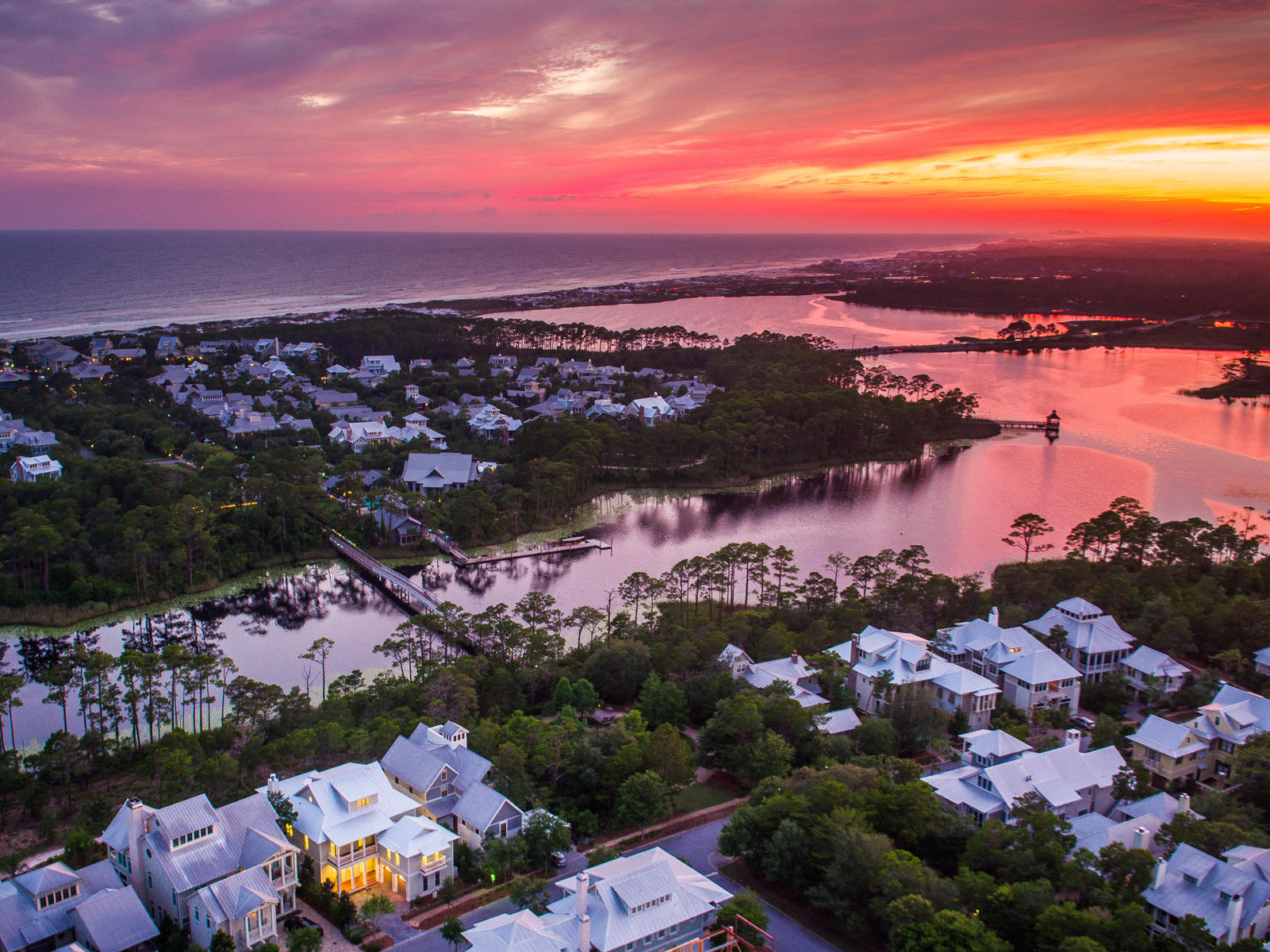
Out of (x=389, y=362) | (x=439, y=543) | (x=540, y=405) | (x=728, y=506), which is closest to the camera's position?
(x=439, y=543)

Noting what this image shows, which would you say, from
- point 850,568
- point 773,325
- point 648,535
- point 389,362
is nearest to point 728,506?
point 648,535

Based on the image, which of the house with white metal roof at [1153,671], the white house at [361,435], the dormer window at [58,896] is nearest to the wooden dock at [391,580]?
the white house at [361,435]

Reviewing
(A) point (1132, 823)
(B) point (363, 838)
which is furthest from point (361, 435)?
(A) point (1132, 823)

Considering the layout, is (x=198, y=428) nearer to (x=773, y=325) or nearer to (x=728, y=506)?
(x=728, y=506)

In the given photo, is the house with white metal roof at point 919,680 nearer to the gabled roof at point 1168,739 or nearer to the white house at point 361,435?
the gabled roof at point 1168,739

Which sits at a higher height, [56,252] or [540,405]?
[56,252]

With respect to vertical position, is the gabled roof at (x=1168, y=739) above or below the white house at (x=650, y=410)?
below
